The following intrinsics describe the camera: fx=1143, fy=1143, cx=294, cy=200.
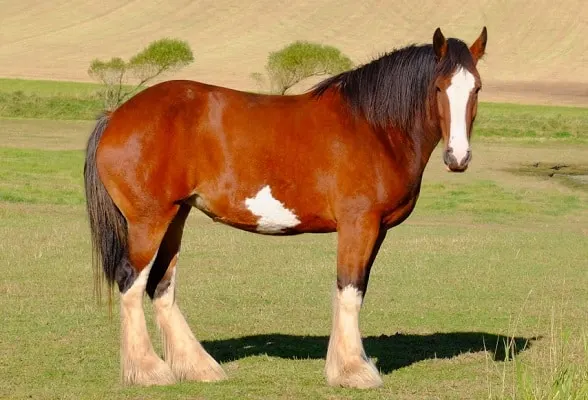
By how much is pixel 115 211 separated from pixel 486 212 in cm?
1507

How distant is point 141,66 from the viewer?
64.4 m

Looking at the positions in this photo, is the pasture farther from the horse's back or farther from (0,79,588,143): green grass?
(0,79,588,143): green grass

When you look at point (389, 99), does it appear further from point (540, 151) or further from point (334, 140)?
point (540, 151)

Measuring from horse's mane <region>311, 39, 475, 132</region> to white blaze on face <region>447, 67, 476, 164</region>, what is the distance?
0.33 m

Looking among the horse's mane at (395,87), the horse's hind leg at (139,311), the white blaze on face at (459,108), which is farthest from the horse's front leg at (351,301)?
the horse's hind leg at (139,311)

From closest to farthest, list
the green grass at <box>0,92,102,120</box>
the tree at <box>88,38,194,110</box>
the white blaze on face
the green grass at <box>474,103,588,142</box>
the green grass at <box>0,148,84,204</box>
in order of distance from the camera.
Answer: the white blaze on face → the green grass at <box>0,148,84,204</box> → the green grass at <box>474,103,588,142</box> → the green grass at <box>0,92,102,120</box> → the tree at <box>88,38,194,110</box>

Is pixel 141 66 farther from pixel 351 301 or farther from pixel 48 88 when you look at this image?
pixel 351 301

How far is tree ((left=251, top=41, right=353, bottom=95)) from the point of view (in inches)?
2493

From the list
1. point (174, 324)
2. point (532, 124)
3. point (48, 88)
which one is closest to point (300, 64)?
point (48, 88)

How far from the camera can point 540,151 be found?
124ft

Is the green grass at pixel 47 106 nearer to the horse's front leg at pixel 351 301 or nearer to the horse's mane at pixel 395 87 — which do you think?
the horse's mane at pixel 395 87

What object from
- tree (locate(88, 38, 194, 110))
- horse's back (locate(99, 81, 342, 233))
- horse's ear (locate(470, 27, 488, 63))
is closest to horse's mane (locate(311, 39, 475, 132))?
horse's ear (locate(470, 27, 488, 63))

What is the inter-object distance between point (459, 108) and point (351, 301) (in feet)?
4.97

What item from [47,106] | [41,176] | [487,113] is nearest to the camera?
[41,176]
